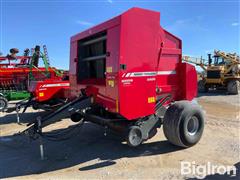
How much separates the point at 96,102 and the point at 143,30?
1622 millimetres

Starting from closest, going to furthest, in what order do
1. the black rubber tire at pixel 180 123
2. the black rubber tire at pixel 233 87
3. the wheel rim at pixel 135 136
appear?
1. the wheel rim at pixel 135 136
2. the black rubber tire at pixel 180 123
3. the black rubber tire at pixel 233 87

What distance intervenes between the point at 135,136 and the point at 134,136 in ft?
0.07

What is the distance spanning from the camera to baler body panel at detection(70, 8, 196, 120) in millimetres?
4305

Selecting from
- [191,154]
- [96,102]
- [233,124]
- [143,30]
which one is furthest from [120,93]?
[233,124]

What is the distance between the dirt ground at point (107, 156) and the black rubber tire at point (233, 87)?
10858 mm

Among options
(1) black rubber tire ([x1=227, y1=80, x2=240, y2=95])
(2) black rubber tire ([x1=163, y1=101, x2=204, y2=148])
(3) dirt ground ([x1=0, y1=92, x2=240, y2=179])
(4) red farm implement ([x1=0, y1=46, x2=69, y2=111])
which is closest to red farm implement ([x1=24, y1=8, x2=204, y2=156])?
(2) black rubber tire ([x1=163, y1=101, x2=204, y2=148])

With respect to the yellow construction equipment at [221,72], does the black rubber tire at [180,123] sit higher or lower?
→ lower

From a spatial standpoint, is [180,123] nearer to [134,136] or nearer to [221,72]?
[134,136]

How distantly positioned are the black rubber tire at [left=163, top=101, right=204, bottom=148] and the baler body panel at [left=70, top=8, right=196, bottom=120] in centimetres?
43

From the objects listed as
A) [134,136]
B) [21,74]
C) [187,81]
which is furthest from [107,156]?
[21,74]

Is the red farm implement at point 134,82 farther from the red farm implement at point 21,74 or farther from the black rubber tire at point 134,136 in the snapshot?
the red farm implement at point 21,74

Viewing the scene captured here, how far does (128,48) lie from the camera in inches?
171

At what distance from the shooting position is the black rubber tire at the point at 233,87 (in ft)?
53.9

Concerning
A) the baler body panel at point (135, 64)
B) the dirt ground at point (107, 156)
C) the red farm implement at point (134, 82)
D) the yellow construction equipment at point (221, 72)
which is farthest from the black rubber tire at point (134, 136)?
the yellow construction equipment at point (221, 72)
